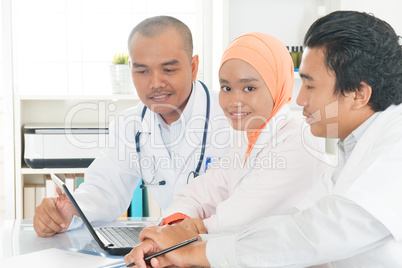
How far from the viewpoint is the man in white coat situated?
5.42ft

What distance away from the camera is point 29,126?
2.70m

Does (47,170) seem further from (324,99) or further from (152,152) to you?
(324,99)

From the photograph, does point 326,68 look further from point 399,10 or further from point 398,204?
point 399,10

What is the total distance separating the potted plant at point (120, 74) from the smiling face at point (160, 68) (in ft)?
3.70

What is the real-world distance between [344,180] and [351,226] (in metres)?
0.10

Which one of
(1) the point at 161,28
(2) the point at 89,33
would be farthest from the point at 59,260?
(2) the point at 89,33

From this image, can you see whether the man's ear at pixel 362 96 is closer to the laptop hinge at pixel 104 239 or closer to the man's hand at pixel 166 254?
the man's hand at pixel 166 254

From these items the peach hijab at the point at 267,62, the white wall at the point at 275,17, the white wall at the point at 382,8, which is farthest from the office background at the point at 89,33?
the peach hijab at the point at 267,62

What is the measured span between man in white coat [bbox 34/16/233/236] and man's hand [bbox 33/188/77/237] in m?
0.19

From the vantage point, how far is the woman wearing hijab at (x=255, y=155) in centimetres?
126

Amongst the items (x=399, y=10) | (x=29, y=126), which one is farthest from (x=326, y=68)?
(x=29, y=126)

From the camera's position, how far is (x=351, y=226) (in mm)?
878

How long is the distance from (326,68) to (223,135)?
78cm

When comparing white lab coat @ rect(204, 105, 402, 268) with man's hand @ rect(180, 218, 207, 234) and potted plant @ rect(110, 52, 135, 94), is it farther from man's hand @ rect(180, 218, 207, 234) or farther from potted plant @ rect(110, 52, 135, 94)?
potted plant @ rect(110, 52, 135, 94)
